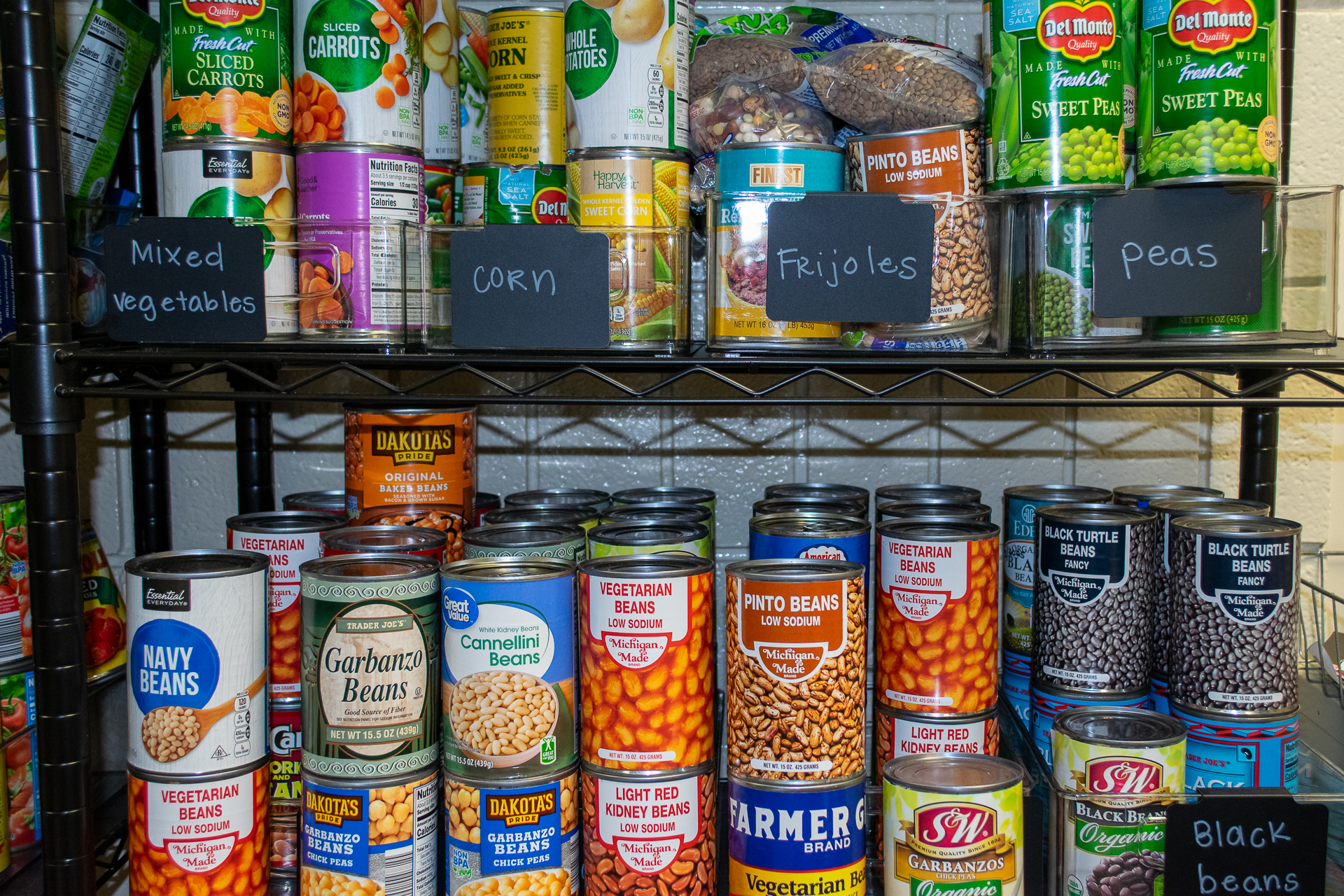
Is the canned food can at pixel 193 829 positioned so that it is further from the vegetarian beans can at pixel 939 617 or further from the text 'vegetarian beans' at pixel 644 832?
the vegetarian beans can at pixel 939 617

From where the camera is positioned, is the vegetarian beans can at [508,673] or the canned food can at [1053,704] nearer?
the vegetarian beans can at [508,673]

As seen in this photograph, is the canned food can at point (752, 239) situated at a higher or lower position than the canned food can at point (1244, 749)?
higher

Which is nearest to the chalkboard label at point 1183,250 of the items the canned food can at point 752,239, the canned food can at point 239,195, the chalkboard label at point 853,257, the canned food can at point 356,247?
the chalkboard label at point 853,257

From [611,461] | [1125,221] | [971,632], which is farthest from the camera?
[611,461]

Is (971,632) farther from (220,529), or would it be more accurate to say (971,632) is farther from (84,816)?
(220,529)

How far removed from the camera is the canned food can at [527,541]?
1113 millimetres

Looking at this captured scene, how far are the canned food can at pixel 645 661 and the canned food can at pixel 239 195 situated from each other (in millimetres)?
431

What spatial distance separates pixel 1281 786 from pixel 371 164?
1.19m

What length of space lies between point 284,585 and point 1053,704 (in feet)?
2.95

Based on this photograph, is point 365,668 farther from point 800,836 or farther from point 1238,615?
point 1238,615

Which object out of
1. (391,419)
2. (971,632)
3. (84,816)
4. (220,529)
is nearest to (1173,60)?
(971,632)

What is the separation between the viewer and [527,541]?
1151 millimetres

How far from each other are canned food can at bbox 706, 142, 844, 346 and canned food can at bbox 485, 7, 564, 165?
0.77 feet

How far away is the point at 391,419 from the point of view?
3.84 feet
